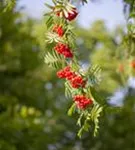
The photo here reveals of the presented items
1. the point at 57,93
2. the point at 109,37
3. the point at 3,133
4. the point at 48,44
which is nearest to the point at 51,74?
the point at 57,93

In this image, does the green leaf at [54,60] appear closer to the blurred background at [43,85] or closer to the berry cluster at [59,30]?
the berry cluster at [59,30]

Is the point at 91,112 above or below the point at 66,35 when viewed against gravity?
below

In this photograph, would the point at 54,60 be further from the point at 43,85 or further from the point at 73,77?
the point at 43,85

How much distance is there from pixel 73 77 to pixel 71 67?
0.04m

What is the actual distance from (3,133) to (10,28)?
150 inches

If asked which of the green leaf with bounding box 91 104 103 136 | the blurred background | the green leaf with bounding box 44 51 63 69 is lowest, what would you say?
the green leaf with bounding box 91 104 103 136

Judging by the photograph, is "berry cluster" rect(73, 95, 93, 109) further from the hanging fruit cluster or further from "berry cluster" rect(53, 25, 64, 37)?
"berry cluster" rect(53, 25, 64, 37)

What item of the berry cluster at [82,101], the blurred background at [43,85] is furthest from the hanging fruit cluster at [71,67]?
the blurred background at [43,85]

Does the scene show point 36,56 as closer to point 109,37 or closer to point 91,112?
point 109,37

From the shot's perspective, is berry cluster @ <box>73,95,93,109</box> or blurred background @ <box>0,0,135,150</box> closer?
berry cluster @ <box>73,95,93,109</box>

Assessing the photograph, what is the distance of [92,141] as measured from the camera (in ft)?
45.2

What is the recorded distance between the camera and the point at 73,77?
2.02 metres

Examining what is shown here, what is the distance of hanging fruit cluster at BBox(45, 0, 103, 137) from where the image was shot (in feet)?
6.61

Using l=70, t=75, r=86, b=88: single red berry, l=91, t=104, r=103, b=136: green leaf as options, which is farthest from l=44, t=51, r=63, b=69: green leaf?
l=91, t=104, r=103, b=136: green leaf
